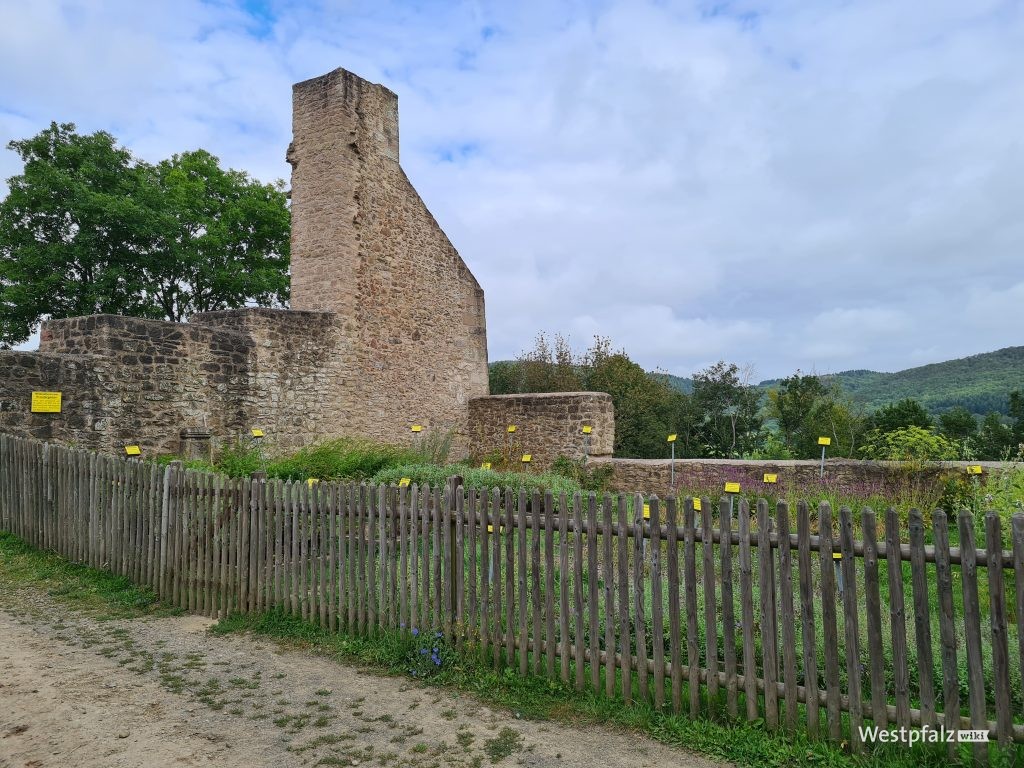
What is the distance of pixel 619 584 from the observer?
160 inches

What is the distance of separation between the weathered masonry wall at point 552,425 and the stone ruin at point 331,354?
0.03 meters

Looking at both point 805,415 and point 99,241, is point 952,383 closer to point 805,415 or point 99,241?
point 805,415

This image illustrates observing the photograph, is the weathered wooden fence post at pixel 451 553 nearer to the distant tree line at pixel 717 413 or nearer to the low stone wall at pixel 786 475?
the low stone wall at pixel 786 475

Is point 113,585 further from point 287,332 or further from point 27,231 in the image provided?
point 27,231

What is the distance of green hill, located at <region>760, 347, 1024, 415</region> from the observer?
127ft

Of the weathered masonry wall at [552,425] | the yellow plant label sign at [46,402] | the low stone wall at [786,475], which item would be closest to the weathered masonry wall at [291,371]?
the yellow plant label sign at [46,402]

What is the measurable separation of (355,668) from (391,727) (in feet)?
3.31

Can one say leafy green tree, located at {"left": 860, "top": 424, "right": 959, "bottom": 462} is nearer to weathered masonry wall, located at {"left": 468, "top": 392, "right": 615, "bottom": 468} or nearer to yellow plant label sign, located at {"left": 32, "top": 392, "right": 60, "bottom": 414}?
weathered masonry wall, located at {"left": 468, "top": 392, "right": 615, "bottom": 468}

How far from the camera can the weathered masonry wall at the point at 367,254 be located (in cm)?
1301

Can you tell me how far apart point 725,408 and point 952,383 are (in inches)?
1168

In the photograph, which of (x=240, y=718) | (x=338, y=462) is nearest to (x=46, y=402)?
(x=338, y=462)

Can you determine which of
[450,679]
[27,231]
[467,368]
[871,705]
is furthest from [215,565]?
[27,231]

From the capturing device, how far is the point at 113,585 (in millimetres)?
6492

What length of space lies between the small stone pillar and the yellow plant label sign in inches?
73.8
